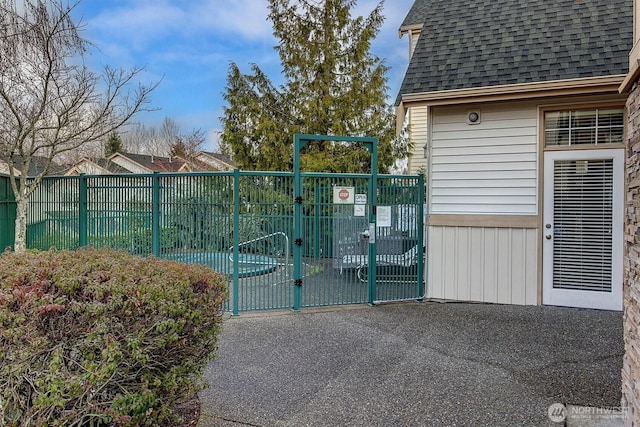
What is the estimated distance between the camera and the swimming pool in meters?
5.77

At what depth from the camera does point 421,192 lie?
6461mm

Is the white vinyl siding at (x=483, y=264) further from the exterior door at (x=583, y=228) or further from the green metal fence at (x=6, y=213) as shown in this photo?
the green metal fence at (x=6, y=213)

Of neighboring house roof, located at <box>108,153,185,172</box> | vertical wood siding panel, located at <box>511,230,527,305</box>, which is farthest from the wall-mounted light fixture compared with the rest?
neighboring house roof, located at <box>108,153,185,172</box>

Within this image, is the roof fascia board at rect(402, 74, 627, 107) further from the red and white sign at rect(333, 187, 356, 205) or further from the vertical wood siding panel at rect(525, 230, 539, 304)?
the vertical wood siding panel at rect(525, 230, 539, 304)

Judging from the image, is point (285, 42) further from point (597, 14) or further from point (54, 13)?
point (597, 14)

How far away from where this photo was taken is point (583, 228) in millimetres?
5777

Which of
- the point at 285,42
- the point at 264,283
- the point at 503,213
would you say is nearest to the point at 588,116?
the point at 503,213

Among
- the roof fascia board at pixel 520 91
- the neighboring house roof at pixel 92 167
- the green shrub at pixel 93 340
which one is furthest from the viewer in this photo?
the neighboring house roof at pixel 92 167

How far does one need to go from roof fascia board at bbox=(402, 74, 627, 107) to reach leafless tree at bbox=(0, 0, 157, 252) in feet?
17.1

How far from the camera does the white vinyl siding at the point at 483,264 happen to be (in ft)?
19.7

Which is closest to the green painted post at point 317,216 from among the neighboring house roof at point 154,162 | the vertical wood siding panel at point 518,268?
the vertical wood siding panel at point 518,268

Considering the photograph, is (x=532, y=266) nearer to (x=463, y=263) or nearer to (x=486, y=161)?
(x=463, y=263)

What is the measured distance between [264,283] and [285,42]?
287 inches

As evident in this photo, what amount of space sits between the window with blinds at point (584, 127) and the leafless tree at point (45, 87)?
691 cm
